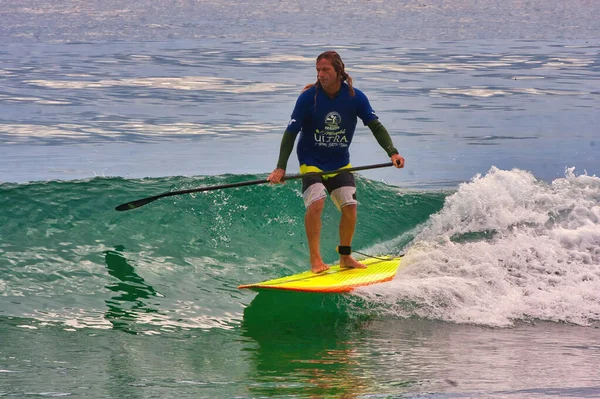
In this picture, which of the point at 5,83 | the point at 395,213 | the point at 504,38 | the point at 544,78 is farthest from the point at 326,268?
the point at 504,38

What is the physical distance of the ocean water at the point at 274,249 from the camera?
5910 mm

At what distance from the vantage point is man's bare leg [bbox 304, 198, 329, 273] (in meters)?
7.52

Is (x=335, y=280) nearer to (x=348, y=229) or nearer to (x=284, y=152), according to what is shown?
(x=348, y=229)

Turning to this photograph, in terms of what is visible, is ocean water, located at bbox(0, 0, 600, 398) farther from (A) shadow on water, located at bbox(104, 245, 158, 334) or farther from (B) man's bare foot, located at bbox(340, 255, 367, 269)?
(B) man's bare foot, located at bbox(340, 255, 367, 269)

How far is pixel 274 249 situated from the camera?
9.41 meters

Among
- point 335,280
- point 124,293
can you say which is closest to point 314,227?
point 335,280

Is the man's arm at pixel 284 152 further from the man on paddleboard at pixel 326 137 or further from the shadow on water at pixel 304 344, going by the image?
the shadow on water at pixel 304 344

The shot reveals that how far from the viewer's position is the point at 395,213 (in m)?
11.0

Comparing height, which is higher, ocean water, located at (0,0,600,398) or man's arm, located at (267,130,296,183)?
man's arm, located at (267,130,296,183)

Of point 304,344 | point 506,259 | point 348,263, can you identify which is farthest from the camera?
point 506,259

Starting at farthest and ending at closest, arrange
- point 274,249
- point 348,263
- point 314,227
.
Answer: point 274,249 → point 348,263 → point 314,227

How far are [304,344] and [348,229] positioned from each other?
1.40m

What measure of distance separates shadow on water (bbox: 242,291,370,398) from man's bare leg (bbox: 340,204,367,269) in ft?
2.03

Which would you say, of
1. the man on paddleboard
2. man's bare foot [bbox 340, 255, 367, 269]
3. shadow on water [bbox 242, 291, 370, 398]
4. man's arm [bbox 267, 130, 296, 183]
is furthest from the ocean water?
man's arm [bbox 267, 130, 296, 183]
